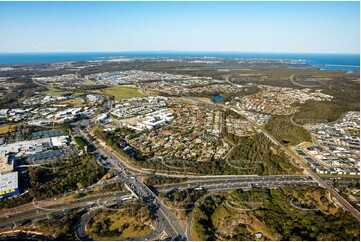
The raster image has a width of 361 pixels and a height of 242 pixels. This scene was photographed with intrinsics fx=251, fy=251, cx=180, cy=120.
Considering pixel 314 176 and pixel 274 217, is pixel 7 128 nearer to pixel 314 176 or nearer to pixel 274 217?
pixel 274 217

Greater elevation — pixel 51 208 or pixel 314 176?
pixel 314 176

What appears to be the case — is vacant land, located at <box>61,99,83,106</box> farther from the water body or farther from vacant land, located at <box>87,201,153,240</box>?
vacant land, located at <box>87,201,153,240</box>

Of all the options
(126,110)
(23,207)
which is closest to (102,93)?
(126,110)

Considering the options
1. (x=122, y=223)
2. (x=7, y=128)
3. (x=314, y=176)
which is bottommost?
(x=122, y=223)

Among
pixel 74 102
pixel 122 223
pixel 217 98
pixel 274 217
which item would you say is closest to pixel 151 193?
pixel 122 223

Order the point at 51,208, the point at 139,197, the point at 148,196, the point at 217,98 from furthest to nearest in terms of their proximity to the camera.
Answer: the point at 217,98 < the point at 148,196 < the point at 139,197 < the point at 51,208

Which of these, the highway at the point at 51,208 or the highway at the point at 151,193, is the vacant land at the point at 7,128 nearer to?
the highway at the point at 151,193
